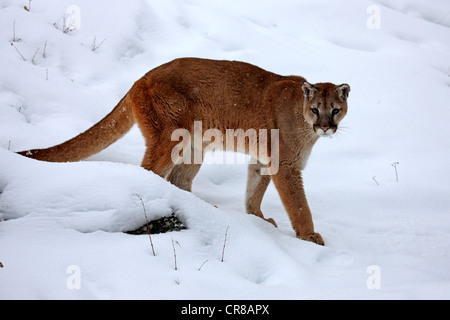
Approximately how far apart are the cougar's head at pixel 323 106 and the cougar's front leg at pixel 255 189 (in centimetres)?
86

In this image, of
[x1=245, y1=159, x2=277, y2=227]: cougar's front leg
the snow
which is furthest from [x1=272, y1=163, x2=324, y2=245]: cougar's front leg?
[x1=245, y1=159, x2=277, y2=227]: cougar's front leg

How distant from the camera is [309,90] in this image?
441 centimetres

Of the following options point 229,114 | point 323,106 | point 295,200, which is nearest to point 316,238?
point 295,200

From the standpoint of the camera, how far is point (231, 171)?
5875 mm

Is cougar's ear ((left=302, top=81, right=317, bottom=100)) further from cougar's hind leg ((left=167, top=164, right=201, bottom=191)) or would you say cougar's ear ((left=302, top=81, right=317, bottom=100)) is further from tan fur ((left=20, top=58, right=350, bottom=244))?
cougar's hind leg ((left=167, top=164, right=201, bottom=191))

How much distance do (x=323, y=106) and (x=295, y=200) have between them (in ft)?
3.22

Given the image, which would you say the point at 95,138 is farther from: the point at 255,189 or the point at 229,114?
the point at 255,189

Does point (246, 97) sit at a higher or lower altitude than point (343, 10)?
lower

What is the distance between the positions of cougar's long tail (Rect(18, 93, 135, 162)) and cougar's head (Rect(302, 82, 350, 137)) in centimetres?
181

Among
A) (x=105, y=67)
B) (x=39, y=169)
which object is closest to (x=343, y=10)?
(x=105, y=67)

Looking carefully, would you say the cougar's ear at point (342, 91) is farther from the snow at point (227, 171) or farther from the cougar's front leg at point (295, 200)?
the snow at point (227, 171)

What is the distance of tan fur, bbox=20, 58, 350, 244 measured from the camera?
14.1ft
